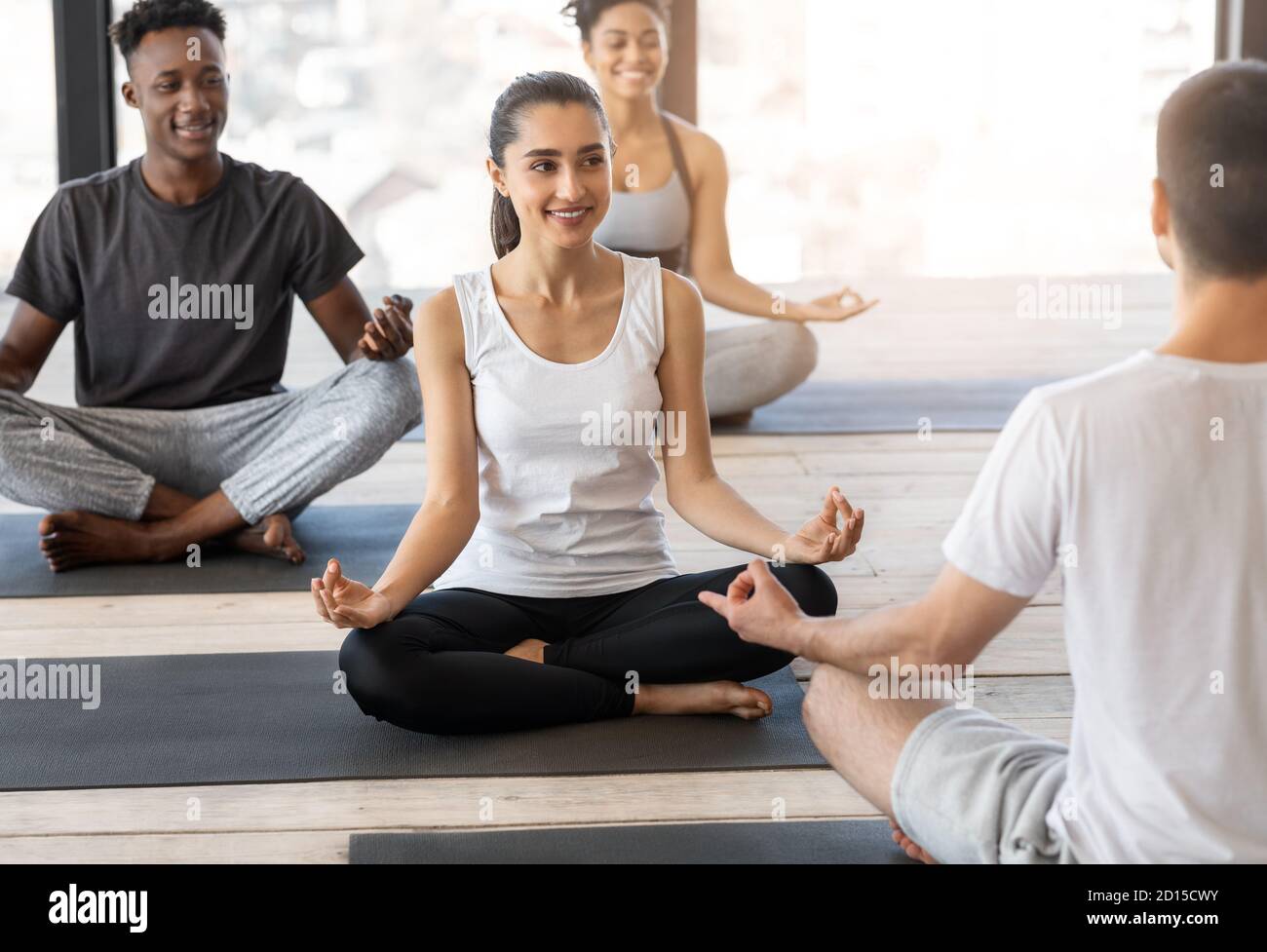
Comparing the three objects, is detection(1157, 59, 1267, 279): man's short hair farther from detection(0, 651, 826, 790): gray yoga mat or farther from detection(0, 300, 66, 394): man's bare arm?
detection(0, 300, 66, 394): man's bare arm

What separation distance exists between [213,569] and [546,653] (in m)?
1.08

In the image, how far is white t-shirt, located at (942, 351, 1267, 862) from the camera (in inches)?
44.7

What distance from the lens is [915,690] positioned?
1476mm

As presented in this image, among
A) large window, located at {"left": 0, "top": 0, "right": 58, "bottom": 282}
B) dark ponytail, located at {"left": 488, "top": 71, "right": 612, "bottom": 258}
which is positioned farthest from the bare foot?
large window, located at {"left": 0, "top": 0, "right": 58, "bottom": 282}

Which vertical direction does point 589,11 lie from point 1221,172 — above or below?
above

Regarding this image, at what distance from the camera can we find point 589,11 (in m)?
3.77

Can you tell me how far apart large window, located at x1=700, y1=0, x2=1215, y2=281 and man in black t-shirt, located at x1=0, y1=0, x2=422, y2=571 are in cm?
315

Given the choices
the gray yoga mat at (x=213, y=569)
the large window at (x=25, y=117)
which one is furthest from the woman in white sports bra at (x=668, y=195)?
the large window at (x=25, y=117)

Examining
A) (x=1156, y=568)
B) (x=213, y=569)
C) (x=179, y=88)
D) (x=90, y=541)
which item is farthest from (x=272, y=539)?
(x=1156, y=568)

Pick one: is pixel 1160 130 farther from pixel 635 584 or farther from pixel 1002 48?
pixel 1002 48

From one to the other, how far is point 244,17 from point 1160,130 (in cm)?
516

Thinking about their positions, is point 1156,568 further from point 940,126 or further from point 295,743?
point 940,126

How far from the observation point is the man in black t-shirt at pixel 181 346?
111 inches

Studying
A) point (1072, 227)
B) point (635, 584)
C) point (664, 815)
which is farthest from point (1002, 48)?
point (664, 815)
